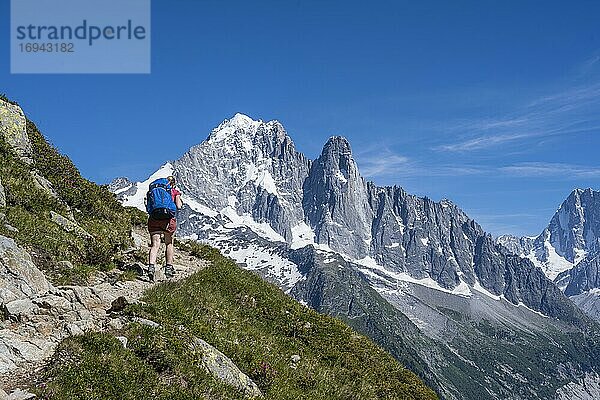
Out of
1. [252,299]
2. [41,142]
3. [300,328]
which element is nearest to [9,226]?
[252,299]

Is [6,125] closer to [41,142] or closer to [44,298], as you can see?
[41,142]

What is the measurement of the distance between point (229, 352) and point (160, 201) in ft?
21.6

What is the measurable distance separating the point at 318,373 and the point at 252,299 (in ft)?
15.7

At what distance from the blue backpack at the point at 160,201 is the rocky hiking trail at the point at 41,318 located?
3132 millimetres

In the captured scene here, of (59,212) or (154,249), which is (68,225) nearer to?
(59,212)

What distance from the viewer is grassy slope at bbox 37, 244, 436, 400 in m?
11.1

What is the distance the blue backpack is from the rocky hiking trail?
313 centimetres

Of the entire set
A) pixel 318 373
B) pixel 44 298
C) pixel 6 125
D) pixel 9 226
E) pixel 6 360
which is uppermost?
pixel 6 125

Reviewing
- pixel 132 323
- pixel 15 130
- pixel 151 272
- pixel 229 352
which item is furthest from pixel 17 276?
pixel 15 130

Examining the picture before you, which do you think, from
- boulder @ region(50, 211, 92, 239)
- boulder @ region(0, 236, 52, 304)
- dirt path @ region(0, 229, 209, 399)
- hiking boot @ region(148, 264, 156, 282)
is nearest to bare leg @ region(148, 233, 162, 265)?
hiking boot @ region(148, 264, 156, 282)

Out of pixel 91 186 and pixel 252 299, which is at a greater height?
pixel 91 186

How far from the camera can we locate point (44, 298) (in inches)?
528

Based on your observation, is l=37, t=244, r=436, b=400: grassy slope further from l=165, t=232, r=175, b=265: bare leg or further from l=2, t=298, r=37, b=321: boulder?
l=2, t=298, r=37, b=321: boulder

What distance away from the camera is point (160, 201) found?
60.1ft
